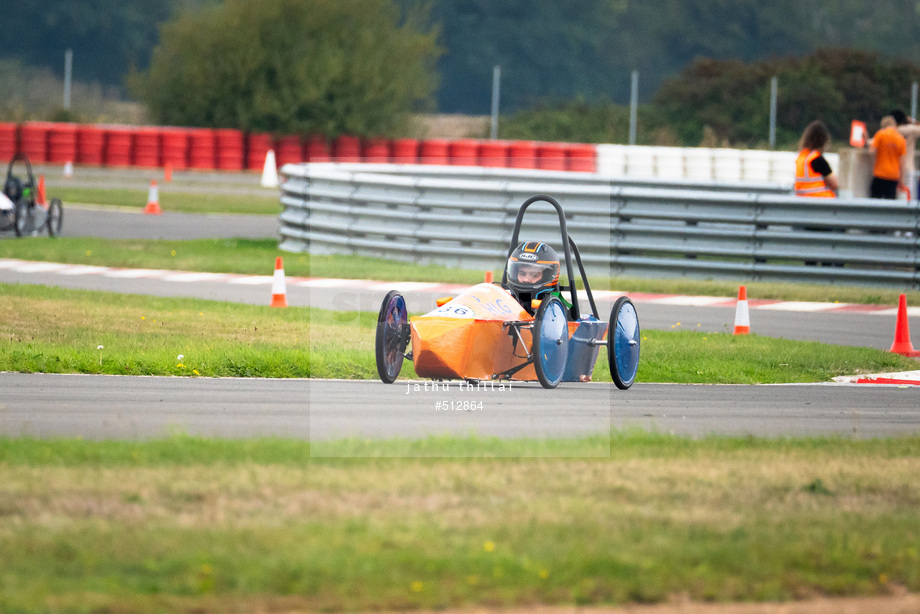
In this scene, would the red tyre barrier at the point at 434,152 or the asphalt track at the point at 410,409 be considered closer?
the asphalt track at the point at 410,409

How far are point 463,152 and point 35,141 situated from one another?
12.1 m

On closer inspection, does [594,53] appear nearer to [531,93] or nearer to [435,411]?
[531,93]

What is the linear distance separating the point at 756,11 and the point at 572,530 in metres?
73.8

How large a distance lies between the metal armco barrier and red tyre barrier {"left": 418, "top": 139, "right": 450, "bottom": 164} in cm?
1814

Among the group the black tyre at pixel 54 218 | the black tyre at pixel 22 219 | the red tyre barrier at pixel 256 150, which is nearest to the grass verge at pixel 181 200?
the black tyre at pixel 54 218

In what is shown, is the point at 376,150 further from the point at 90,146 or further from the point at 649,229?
the point at 649,229

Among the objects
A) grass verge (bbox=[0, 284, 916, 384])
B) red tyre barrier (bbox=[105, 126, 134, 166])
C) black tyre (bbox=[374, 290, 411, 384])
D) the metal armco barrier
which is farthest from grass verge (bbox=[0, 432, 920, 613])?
red tyre barrier (bbox=[105, 126, 134, 166])

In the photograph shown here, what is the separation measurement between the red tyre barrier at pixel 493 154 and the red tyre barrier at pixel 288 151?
5.72 m

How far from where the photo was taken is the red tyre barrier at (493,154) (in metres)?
38.8

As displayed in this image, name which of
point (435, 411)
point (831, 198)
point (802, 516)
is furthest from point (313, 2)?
point (802, 516)

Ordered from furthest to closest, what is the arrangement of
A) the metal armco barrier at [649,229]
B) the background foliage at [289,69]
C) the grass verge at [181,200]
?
the background foliage at [289,69], the grass verge at [181,200], the metal armco barrier at [649,229]

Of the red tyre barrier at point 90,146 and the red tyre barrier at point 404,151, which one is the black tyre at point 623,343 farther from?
the red tyre barrier at point 90,146

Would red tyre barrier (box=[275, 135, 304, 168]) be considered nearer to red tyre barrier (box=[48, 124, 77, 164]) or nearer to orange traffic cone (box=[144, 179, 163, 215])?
red tyre barrier (box=[48, 124, 77, 164])

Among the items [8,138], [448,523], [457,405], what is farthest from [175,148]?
[448,523]
